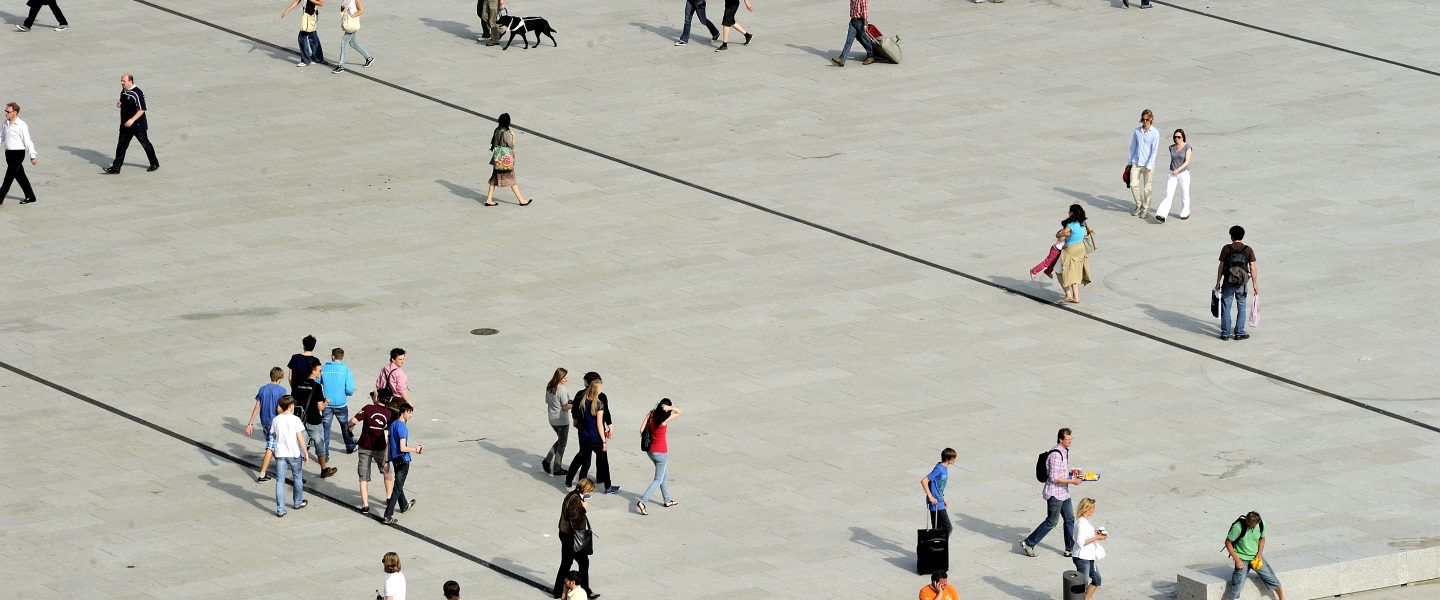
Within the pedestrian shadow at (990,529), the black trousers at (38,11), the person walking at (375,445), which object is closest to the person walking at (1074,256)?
the pedestrian shadow at (990,529)

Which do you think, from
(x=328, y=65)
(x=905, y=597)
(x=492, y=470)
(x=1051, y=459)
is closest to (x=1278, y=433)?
(x=1051, y=459)

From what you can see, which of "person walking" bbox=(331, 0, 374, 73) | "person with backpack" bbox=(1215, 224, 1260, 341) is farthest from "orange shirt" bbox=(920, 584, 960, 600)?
"person walking" bbox=(331, 0, 374, 73)

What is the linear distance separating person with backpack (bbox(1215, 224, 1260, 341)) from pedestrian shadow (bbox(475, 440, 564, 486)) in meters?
8.15

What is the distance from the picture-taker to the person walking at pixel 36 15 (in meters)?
36.4

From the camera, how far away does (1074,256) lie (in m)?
26.6

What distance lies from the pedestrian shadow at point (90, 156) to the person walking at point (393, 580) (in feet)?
49.5

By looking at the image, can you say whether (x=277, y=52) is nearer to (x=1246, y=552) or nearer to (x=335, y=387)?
(x=335, y=387)

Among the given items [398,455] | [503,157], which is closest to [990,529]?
[398,455]

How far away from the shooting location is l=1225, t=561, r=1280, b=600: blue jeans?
19.5 metres

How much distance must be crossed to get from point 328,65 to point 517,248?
8.23 meters

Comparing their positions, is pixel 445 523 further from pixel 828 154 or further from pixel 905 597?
pixel 828 154

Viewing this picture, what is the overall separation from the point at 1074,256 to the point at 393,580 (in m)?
11.2

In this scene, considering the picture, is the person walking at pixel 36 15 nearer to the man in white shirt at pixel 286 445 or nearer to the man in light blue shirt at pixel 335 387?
the man in light blue shirt at pixel 335 387

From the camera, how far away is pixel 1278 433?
23281 millimetres
